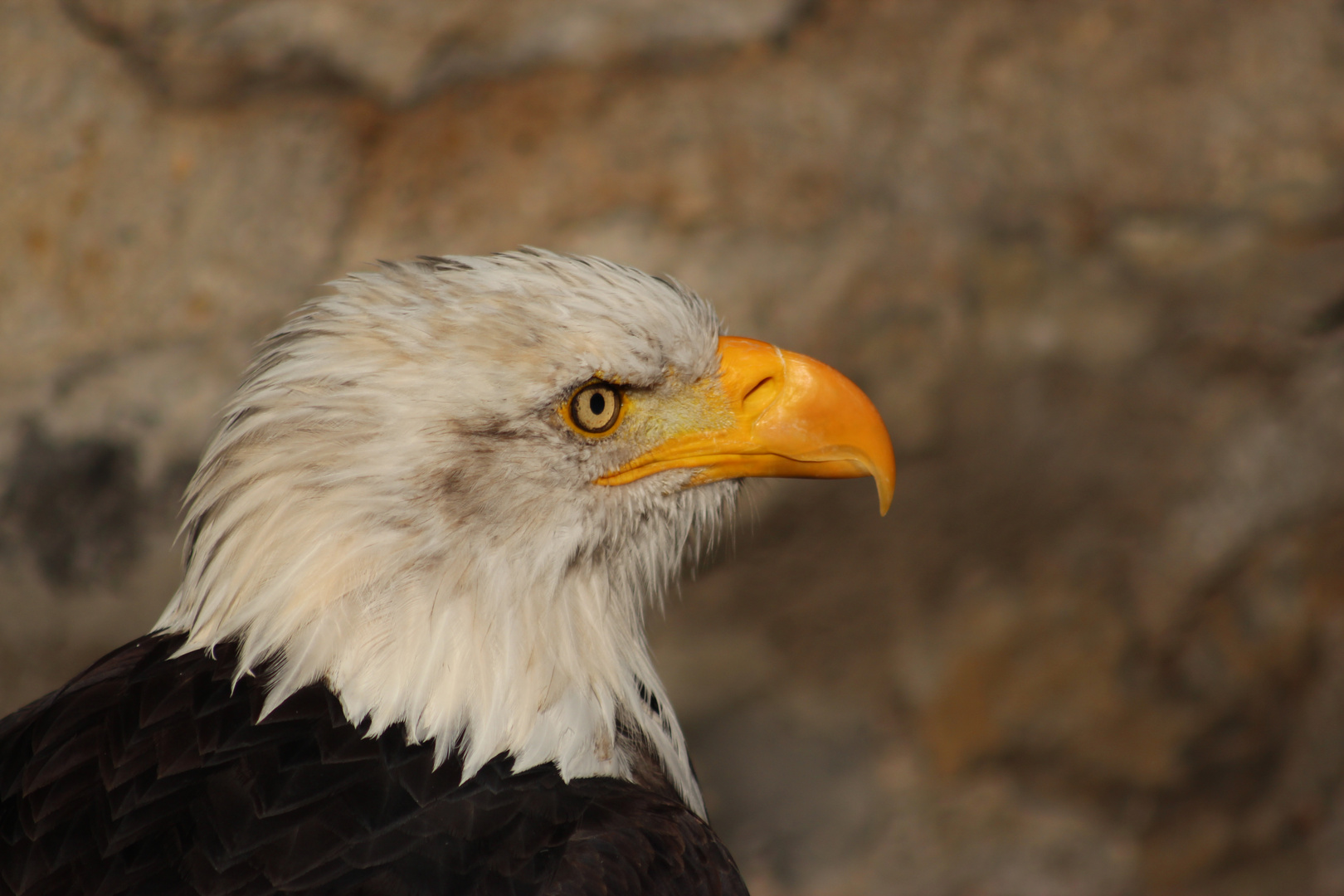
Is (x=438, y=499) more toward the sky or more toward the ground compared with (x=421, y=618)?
more toward the sky

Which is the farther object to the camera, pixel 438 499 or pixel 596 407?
pixel 596 407

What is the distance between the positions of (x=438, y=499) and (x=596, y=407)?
31 centimetres

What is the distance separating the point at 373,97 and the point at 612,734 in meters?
2.59

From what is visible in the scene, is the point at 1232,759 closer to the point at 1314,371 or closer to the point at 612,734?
the point at 1314,371

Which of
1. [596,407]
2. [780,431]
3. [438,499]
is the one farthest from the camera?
[780,431]

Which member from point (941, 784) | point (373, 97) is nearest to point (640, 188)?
point (373, 97)

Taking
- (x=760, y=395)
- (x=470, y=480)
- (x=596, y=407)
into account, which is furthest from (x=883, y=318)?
(x=470, y=480)

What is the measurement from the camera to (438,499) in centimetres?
184

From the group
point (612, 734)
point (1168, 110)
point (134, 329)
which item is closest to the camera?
point (612, 734)

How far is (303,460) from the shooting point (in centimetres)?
187

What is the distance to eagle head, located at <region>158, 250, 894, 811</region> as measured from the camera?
184cm

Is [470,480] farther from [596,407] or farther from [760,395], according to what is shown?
[760,395]

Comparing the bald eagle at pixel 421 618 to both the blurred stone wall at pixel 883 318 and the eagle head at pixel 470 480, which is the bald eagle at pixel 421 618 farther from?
the blurred stone wall at pixel 883 318

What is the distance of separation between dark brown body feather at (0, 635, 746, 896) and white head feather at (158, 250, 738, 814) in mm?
68
